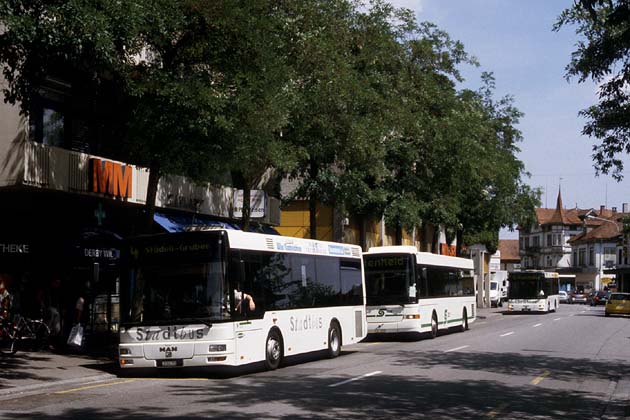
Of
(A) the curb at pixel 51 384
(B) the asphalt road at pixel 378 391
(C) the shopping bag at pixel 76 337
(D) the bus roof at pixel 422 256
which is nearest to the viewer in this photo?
(B) the asphalt road at pixel 378 391

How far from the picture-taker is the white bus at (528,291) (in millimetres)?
59438

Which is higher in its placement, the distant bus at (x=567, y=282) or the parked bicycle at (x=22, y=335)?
the distant bus at (x=567, y=282)

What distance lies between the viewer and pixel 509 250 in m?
162

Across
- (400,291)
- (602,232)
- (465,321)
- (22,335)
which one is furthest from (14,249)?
(602,232)

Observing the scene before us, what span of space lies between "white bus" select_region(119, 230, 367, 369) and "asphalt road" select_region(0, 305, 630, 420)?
0.58m

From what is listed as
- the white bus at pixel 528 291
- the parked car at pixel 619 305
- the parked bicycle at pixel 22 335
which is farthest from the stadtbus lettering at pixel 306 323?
the parked car at pixel 619 305

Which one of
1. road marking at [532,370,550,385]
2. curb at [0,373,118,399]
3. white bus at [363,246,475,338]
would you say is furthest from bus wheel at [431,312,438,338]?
curb at [0,373,118,399]

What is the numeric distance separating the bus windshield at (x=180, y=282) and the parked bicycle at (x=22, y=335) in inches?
172

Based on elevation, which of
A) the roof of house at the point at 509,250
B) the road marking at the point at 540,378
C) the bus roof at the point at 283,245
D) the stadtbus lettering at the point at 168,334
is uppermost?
the roof of house at the point at 509,250

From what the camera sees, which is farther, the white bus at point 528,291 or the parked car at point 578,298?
the parked car at point 578,298

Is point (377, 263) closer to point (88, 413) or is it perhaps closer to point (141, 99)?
point (141, 99)

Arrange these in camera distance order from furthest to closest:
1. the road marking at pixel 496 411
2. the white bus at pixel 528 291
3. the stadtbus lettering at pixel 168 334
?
the white bus at pixel 528 291 → the stadtbus lettering at pixel 168 334 → the road marking at pixel 496 411

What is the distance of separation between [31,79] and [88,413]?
711 centimetres

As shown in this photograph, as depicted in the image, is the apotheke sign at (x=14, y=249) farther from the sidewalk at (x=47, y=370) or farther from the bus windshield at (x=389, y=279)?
the bus windshield at (x=389, y=279)
